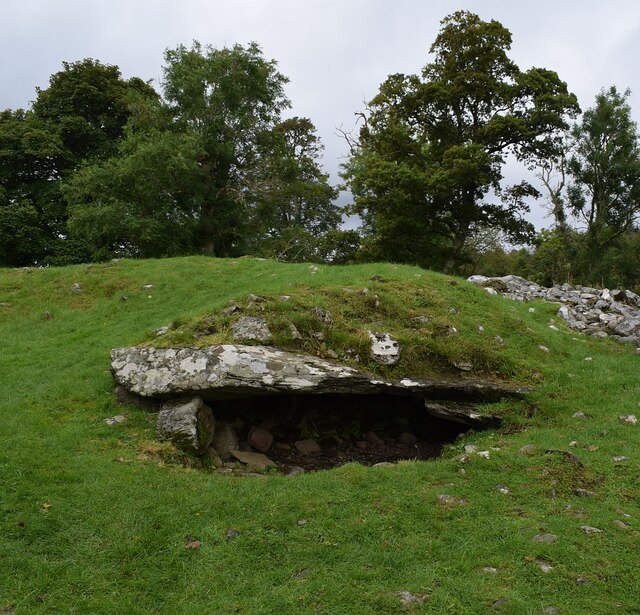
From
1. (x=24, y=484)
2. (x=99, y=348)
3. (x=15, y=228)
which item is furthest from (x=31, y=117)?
(x=24, y=484)

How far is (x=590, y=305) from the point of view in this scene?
17.6 m

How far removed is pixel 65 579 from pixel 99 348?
7.85 metres

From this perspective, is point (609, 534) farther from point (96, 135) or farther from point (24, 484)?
point (96, 135)

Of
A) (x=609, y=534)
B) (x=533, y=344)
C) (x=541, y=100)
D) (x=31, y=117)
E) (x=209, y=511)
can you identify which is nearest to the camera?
(x=609, y=534)

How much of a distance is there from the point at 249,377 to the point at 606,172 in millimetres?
34573

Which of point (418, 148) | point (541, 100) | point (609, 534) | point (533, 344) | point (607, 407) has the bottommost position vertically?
point (609, 534)

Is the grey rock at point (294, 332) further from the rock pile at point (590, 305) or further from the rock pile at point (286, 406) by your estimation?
the rock pile at point (590, 305)

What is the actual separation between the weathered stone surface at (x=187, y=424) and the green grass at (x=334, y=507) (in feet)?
1.15

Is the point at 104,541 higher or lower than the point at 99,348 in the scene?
lower

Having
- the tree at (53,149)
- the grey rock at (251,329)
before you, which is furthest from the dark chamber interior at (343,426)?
the tree at (53,149)

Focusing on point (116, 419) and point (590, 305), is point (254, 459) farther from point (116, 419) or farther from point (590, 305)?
point (590, 305)

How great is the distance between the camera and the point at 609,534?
570 cm

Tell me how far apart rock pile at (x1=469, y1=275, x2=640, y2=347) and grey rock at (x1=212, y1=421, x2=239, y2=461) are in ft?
33.4

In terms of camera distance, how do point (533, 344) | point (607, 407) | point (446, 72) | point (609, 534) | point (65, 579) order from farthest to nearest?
point (446, 72) → point (533, 344) → point (607, 407) → point (609, 534) → point (65, 579)
